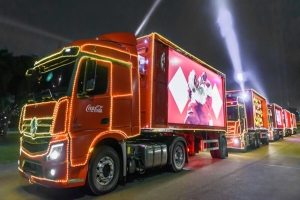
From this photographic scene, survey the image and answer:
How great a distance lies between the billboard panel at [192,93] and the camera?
796cm

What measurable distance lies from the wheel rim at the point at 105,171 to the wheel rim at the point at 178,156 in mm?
2880

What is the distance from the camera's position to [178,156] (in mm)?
8148

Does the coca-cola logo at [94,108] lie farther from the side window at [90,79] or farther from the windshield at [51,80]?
the windshield at [51,80]

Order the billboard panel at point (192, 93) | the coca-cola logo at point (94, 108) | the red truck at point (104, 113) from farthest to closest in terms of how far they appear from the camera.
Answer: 1. the billboard panel at point (192, 93)
2. the coca-cola logo at point (94, 108)
3. the red truck at point (104, 113)

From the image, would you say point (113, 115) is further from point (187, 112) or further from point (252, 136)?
point (252, 136)

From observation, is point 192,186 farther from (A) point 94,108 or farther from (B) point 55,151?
(B) point 55,151

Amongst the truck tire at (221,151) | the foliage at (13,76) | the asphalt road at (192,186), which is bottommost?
the asphalt road at (192,186)

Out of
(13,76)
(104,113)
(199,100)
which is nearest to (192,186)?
(104,113)

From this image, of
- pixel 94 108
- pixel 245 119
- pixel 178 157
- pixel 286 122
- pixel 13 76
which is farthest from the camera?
pixel 286 122

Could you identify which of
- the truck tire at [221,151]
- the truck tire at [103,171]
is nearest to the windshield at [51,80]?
the truck tire at [103,171]

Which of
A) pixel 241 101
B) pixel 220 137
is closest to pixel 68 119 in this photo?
pixel 220 137

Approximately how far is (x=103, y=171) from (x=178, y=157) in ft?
10.9

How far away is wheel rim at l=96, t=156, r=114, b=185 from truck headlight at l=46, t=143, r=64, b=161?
3.31 ft

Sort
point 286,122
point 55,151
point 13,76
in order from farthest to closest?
point 286,122 → point 13,76 → point 55,151
